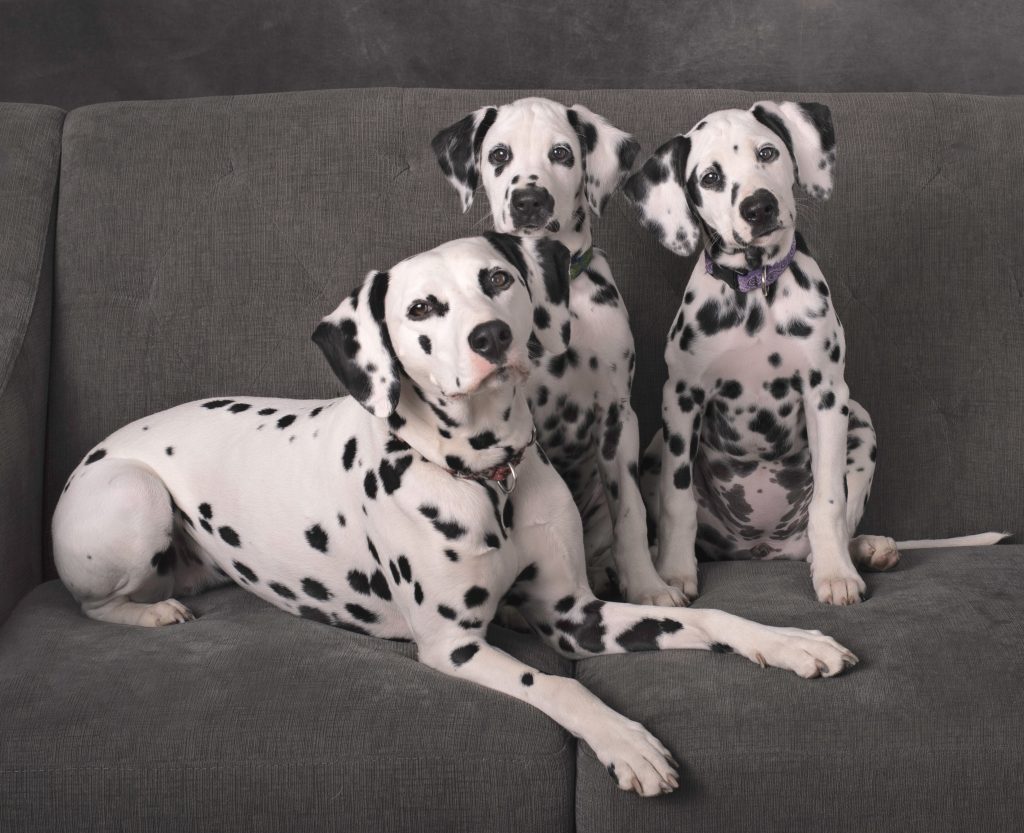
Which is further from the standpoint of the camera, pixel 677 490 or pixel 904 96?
pixel 904 96

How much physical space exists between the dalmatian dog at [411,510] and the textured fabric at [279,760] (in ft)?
0.48

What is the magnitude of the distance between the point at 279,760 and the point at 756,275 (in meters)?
1.61

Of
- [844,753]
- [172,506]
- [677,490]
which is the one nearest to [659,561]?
[677,490]

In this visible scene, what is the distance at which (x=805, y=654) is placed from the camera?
223cm

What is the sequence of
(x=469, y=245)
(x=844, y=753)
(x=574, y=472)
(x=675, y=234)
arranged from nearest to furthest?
(x=844, y=753), (x=469, y=245), (x=675, y=234), (x=574, y=472)

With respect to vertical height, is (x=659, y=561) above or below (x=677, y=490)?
below

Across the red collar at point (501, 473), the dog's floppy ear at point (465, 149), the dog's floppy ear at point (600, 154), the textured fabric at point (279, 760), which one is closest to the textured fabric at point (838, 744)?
the textured fabric at point (279, 760)

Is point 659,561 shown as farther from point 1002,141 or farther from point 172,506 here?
point 1002,141

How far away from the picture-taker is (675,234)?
2.81m

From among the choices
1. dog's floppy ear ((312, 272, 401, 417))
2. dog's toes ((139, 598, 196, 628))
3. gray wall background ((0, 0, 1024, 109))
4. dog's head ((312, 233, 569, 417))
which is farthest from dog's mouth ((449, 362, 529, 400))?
gray wall background ((0, 0, 1024, 109))

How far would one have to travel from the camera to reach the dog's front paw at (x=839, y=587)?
103 inches

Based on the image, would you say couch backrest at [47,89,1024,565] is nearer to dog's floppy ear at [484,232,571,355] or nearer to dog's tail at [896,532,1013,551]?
dog's tail at [896,532,1013,551]

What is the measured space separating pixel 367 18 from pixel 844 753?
304 cm

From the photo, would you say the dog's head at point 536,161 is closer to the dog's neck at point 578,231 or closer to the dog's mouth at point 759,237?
the dog's neck at point 578,231
